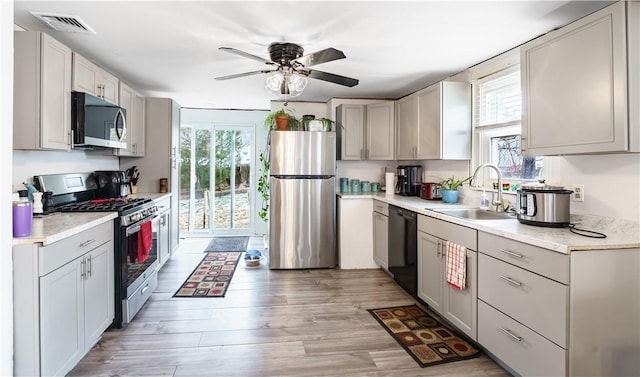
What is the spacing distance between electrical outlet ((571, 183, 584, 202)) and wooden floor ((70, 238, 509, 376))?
1.22 m

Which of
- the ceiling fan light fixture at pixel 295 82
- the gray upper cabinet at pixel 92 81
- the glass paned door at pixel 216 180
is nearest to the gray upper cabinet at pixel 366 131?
the ceiling fan light fixture at pixel 295 82

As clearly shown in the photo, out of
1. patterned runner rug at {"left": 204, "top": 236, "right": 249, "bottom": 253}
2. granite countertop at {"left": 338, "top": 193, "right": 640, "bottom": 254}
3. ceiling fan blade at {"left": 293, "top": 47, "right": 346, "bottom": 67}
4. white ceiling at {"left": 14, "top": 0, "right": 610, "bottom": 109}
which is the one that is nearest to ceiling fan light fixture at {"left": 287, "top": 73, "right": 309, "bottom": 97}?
ceiling fan blade at {"left": 293, "top": 47, "right": 346, "bottom": 67}

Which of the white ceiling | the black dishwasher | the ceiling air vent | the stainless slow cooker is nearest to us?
the stainless slow cooker

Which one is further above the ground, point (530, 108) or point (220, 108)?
point (220, 108)

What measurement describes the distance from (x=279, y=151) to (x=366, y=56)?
1584 mm

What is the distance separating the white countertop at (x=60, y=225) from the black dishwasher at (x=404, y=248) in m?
2.49

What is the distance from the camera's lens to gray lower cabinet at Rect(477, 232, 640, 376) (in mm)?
1658

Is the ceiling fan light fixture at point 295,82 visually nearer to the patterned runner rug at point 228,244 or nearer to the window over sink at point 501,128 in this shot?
the window over sink at point 501,128

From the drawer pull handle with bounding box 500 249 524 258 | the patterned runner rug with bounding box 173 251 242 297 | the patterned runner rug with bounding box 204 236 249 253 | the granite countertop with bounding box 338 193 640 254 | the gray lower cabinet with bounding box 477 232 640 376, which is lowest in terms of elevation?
the patterned runner rug with bounding box 173 251 242 297

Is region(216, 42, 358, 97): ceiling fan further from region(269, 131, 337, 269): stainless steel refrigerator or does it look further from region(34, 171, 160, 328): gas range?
region(34, 171, 160, 328): gas range

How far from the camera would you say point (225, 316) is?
115 inches

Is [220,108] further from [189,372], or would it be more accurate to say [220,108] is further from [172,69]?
[189,372]

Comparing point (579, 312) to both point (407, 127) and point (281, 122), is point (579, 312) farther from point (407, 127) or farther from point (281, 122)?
point (281, 122)
